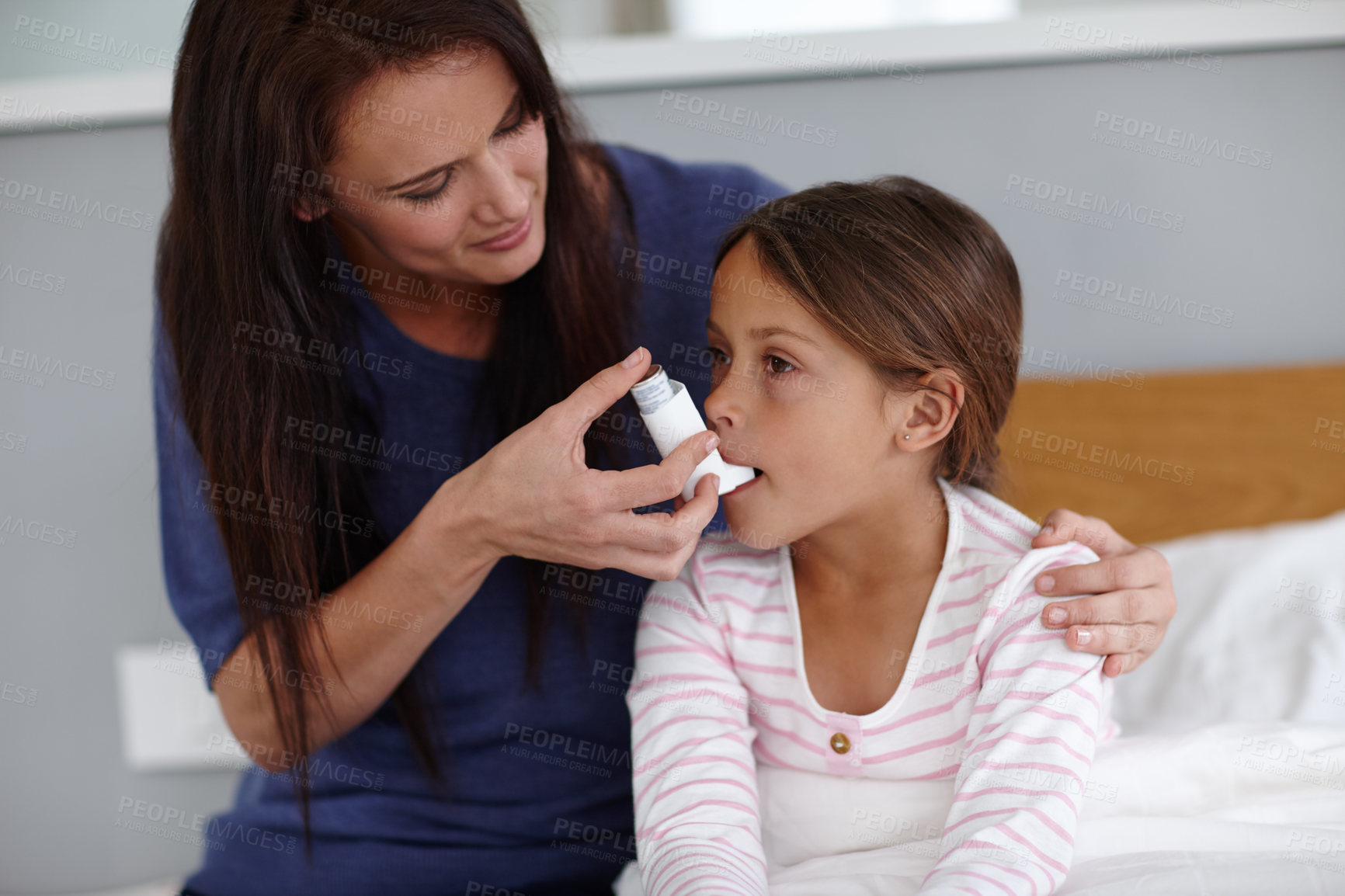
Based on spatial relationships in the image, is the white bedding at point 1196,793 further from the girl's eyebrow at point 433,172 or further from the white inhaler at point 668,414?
the girl's eyebrow at point 433,172

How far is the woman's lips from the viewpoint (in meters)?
1.07

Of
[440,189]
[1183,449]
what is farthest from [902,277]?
[1183,449]

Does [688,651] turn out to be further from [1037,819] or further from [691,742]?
[1037,819]

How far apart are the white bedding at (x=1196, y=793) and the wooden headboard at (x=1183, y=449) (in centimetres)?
28

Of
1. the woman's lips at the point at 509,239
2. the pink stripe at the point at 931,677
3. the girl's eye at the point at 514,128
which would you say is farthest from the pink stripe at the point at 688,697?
the girl's eye at the point at 514,128

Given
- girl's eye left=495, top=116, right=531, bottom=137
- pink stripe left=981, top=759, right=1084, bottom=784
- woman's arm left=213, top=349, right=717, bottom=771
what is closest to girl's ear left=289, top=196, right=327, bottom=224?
girl's eye left=495, top=116, right=531, bottom=137

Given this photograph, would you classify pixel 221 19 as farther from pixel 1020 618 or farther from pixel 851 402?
pixel 1020 618

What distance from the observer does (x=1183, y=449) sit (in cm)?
163

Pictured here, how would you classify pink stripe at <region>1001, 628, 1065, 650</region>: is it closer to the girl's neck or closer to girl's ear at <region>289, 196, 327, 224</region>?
the girl's neck

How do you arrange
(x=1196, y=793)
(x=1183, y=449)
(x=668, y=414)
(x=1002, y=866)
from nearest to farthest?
(x=1002, y=866), (x=668, y=414), (x=1196, y=793), (x=1183, y=449)

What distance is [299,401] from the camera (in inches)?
44.9

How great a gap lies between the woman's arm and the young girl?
15 centimetres

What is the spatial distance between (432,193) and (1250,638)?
1.23m

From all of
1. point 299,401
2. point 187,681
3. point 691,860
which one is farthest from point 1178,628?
point 187,681
